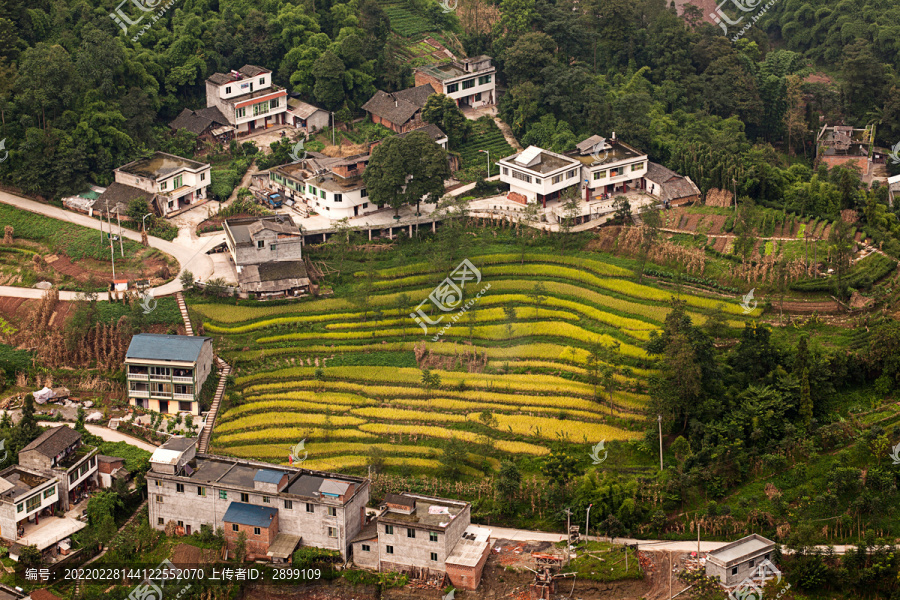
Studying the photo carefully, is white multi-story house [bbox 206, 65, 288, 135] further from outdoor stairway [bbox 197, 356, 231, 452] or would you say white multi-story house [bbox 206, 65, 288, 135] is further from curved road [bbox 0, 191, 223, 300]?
outdoor stairway [bbox 197, 356, 231, 452]

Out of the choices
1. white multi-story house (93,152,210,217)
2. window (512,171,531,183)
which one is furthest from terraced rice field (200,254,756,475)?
white multi-story house (93,152,210,217)

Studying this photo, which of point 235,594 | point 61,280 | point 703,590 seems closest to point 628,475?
point 703,590

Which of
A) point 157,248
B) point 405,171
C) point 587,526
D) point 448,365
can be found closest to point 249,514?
point 448,365

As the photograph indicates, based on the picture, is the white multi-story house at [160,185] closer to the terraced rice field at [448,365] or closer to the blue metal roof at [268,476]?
the terraced rice field at [448,365]

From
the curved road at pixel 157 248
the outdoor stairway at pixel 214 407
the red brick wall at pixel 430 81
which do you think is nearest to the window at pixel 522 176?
the red brick wall at pixel 430 81

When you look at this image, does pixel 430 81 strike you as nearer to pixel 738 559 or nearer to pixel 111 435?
pixel 111 435

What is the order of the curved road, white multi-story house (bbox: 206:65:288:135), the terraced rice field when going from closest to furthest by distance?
the terraced rice field < the curved road < white multi-story house (bbox: 206:65:288:135)

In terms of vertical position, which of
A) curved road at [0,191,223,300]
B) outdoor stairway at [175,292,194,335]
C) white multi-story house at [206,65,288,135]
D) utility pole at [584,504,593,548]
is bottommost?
utility pole at [584,504,593,548]

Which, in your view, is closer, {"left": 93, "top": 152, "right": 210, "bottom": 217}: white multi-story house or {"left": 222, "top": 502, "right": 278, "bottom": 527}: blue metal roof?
{"left": 222, "top": 502, "right": 278, "bottom": 527}: blue metal roof
